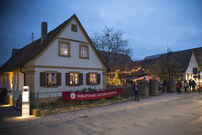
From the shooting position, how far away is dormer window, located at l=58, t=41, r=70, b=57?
1609 centimetres

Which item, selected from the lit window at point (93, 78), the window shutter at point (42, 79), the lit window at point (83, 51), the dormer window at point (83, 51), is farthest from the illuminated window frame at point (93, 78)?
the window shutter at point (42, 79)

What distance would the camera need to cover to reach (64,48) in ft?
54.0

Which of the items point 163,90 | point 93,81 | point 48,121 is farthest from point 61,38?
point 163,90

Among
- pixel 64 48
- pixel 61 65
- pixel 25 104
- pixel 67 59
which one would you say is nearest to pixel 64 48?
pixel 64 48

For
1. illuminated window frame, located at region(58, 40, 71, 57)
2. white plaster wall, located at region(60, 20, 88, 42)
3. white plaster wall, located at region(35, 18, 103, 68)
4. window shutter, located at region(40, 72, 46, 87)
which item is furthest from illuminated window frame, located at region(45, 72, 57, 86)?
white plaster wall, located at region(60, 20, 88, 42)

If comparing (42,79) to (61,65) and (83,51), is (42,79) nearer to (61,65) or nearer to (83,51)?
(61,65)

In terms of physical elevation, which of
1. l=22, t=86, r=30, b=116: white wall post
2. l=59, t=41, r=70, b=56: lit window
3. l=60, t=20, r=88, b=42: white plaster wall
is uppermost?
l=60, t=20, r=88, b=42: white plaster wall

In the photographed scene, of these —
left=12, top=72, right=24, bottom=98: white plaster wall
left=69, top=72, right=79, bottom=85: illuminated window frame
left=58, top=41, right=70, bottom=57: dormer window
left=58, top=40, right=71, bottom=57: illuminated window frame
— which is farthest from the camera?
left=69, top=72, right=79, bottom=85: illuminated window frame

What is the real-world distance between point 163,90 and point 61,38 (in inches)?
656

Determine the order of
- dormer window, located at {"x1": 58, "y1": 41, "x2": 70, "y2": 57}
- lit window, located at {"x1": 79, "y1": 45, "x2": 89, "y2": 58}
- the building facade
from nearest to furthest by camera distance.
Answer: the building facade < dormer window, located at {"x1": 58, "y1": 41, "x2": 70, "y2": 57} < lit window, located at {"x1": 79, "y1": 45, "x2": 89, "y2": 58}

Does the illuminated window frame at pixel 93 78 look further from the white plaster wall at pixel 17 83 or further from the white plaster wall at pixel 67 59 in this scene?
the white plaster wall at pixel 17 83

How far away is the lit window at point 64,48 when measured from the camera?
1609cm

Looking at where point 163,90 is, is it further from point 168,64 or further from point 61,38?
point 61,38

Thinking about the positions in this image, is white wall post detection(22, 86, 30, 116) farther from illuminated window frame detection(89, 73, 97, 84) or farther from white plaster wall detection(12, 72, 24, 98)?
illuminated window frame detection(89, 73, 97, 84)
